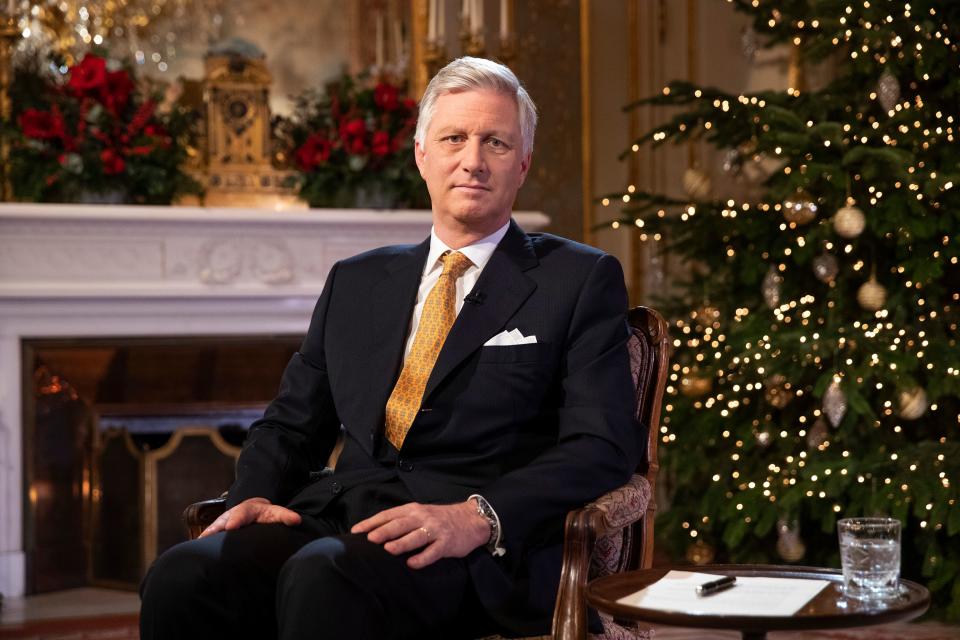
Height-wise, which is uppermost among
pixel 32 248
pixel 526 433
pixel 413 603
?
pixel 32 248

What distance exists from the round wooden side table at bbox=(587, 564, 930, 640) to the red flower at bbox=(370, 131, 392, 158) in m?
3.26

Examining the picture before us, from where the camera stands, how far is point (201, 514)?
7.95 ft

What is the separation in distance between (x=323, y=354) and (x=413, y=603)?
699 mm

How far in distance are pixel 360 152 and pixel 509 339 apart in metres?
2.78

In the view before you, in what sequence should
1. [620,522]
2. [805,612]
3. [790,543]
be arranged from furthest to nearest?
1. [790,543]
2. [620,522]
3. [805,612]

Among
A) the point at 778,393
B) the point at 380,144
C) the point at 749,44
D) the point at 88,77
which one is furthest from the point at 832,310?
the point at 88,77

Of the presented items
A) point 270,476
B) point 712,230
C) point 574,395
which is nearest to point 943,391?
point 712,230

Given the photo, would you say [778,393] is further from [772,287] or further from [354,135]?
[354,135]

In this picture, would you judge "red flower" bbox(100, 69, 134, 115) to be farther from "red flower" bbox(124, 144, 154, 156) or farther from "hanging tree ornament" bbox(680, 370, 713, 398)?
"hanging tree ornament" bbox(680, 370, 713, 398)

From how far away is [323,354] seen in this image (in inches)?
101

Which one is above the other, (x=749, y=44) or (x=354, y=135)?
(x=749, y=44)

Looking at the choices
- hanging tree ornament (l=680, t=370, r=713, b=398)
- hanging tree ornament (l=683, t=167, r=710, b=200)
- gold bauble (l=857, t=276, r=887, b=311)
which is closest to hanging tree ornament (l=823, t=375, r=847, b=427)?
gold bauble (l=857, t=276, r=887, b=311)

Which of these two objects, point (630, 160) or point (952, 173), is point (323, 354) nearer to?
point (952, 173)

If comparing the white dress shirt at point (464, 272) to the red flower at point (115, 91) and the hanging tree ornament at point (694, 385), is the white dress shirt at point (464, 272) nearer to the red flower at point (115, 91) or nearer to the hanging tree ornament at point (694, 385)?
the hanging tree ornament at point (694, 385)
